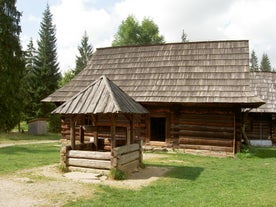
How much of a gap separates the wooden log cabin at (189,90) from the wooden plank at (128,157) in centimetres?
551

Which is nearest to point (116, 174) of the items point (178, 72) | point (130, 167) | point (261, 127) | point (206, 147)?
point (130, 167)

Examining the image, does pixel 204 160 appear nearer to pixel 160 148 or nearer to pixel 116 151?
pixel 160 148

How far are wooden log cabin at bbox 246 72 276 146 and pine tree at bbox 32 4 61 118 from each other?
64.9 feet

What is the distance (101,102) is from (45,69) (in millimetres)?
26269

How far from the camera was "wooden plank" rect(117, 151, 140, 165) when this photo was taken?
10.6m

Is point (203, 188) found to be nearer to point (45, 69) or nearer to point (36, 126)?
point (36, 126)

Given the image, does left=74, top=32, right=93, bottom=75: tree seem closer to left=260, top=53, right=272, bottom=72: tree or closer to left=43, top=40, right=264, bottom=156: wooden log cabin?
left=43, top=40, right=264, bottom=156: wooden log cabin

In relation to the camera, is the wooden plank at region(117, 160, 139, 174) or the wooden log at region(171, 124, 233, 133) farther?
the wooden log at region(171, 124, 233, 133)

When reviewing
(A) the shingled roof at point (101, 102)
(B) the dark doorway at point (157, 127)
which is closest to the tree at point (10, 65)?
(B) the dark doorway at point (157, 127)

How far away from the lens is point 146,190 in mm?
8961

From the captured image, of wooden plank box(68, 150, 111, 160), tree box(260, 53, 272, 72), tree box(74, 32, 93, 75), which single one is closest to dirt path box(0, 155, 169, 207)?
wooden plank box(68, 150, 111, 160)

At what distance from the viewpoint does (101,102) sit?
10.9 meters

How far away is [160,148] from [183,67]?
4.90 m

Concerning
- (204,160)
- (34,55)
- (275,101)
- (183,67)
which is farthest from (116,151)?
(34,55)
